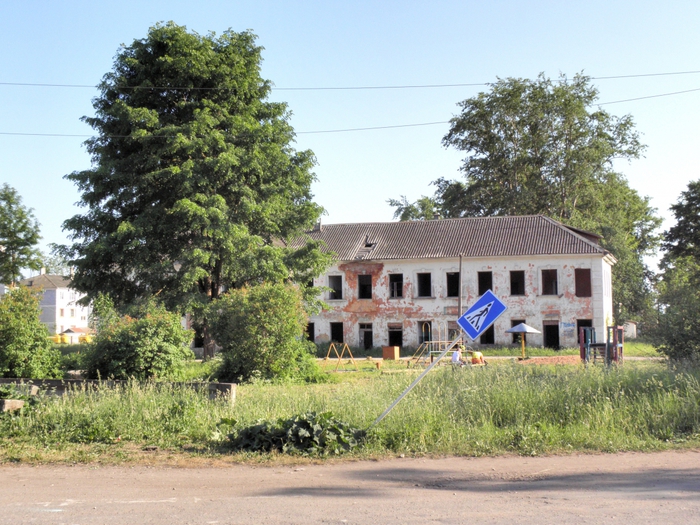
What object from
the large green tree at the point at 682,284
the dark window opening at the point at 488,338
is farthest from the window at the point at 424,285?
the large green tree at the point at 682,284

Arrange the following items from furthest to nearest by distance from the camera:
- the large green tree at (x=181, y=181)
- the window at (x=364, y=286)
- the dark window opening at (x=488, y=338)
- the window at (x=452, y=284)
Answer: the window at (x=364, y=286)
the window at (x=452, y=284)
the dark window opening at (x=488, y=338)
the large green tree at (x=181, y=181)

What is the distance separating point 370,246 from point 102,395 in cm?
3660

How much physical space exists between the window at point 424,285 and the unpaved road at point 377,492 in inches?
1452

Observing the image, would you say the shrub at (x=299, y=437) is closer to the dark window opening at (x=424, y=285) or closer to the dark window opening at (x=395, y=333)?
the dark window opening at (x=395, y=333)

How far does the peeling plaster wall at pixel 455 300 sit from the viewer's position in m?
42.7

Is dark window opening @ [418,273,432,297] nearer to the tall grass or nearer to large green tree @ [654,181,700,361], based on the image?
large green tree @ [654,181,700,361]

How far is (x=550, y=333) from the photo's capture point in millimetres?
43281

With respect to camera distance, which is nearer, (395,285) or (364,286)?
(395,285)

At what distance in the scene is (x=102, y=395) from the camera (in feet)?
39.4

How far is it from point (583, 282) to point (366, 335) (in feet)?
47.7

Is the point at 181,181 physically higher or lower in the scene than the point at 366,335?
higher

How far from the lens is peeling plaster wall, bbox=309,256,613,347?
42688 mm

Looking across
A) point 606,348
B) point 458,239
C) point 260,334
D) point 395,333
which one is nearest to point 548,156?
point 458,239

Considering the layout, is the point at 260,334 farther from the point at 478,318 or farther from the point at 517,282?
the point at 517,282
